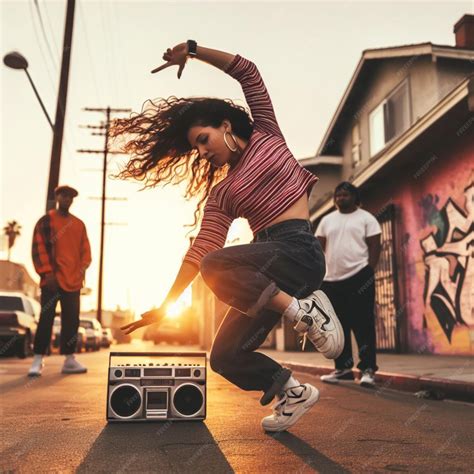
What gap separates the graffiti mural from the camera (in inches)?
397

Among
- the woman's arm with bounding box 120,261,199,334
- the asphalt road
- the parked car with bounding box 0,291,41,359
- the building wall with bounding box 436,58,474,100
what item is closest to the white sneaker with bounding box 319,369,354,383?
the asphalt road

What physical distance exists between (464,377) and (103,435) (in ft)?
11.5

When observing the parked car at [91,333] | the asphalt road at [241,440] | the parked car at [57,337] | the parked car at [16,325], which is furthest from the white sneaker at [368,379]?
the parked car at [91,333]

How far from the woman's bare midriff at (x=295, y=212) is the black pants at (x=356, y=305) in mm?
3280

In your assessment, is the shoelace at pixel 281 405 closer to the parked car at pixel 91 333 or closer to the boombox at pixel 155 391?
the boombox at pixel 155 391

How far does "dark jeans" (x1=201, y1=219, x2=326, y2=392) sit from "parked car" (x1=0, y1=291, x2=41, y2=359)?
459 inches

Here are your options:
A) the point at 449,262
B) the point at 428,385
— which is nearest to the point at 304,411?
the point at 428,385

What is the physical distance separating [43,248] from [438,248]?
6.90m

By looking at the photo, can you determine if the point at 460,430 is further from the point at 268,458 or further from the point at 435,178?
the point at 435,178

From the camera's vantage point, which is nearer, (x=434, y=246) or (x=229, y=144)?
(x=229, y=144)

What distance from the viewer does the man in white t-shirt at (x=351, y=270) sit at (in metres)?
6.32

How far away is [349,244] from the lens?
6.39 m

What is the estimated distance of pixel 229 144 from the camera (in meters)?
3.18

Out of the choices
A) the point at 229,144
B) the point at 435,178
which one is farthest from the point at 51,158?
the point at 229,144
